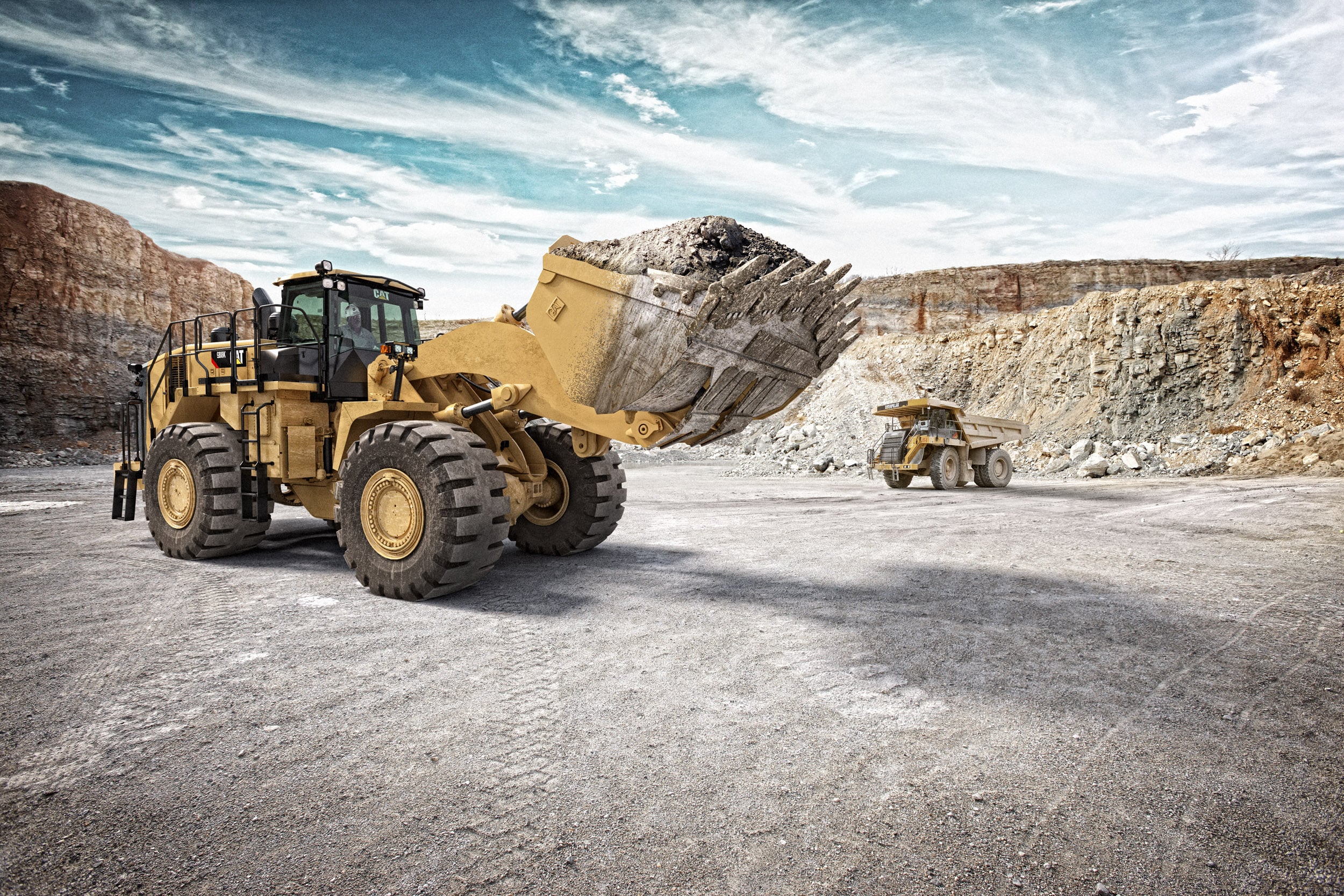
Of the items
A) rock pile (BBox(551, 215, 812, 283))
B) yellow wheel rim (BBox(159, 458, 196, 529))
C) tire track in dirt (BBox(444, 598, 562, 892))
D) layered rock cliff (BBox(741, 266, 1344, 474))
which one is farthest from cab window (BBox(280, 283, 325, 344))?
layered rock cliff (BBox(741, 266, 1344, 474))

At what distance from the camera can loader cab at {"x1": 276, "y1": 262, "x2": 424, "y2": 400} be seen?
6.97m

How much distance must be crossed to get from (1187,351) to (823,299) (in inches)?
1057

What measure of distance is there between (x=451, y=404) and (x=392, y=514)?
1.32 metres

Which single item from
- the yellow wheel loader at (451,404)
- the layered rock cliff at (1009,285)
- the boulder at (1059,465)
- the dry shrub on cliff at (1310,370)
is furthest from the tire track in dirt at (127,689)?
the layered rock cliff at (1009,285)

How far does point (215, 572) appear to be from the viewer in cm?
659

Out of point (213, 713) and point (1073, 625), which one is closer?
point (213, 713)

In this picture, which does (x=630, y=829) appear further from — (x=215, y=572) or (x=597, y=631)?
(x=215, y=572)

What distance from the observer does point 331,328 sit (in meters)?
6.97

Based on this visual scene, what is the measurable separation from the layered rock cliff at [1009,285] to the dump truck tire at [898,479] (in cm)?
2144

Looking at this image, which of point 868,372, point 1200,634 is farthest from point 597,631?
point 868,372

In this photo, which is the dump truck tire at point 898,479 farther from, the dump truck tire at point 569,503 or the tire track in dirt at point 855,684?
the tire track in dirt at point 855,684

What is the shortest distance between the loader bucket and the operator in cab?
2782 mm

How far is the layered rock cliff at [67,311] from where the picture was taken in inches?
1310

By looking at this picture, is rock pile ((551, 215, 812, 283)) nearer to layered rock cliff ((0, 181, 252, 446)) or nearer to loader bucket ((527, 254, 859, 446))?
loader bucket ((527, 254, 859, 446))
